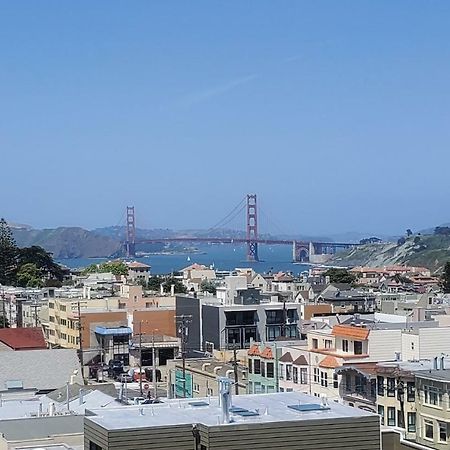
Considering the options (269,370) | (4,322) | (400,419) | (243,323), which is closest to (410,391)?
(400,419)

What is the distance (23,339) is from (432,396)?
2232 cm

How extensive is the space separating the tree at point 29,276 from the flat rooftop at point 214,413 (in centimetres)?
6184

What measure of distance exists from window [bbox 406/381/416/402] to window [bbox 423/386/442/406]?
0.56 m

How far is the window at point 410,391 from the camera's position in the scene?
81.0 feet

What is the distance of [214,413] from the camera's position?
1493 cm

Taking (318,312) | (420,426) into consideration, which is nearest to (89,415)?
(420,426)

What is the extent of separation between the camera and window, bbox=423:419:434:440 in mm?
23688

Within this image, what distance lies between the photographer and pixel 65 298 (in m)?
54.8

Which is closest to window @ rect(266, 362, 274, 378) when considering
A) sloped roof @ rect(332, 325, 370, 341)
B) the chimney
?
sloped roof @ rect(332, 325, 370, 341)

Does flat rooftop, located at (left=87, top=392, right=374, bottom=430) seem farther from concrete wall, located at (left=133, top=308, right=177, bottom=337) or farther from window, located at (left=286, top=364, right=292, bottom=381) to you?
concrete wall, located at (left=133, top=308, right=177, bottom=337)

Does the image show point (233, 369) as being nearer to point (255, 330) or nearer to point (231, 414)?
point (255, 330)

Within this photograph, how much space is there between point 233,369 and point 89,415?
1841 cm

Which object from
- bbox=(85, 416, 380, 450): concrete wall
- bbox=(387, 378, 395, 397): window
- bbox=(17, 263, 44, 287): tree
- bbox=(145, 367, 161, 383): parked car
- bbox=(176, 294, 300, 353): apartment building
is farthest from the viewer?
bbox=(17, 263, 44, 287): tree

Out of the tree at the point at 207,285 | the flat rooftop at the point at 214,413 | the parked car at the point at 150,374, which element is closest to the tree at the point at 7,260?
the tree at the point at 207,285
